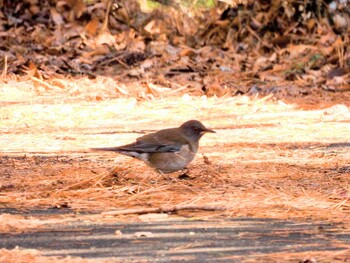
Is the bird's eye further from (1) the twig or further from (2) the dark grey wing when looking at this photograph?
(1) the twig

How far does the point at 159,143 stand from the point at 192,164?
0.88m

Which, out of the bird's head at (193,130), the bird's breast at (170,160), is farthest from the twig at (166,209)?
the bird's head at (193,130)

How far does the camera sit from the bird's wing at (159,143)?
6.55 metres

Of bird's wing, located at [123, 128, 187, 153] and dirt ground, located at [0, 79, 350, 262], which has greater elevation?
bird's wing, located at [123, 128, 187, 153]

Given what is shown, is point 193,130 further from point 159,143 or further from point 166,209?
point 166,209

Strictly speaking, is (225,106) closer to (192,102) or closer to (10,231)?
(192,102)

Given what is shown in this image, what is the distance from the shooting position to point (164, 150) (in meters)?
6.52

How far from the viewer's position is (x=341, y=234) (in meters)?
4.85

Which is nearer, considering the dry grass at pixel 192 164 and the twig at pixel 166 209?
the twig at pixel 166 209

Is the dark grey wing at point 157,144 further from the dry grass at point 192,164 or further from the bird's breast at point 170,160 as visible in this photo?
the dry grass at point 192,164

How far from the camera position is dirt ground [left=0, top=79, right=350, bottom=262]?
5.56 meters

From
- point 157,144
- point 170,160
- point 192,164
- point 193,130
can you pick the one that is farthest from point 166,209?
point 192,164

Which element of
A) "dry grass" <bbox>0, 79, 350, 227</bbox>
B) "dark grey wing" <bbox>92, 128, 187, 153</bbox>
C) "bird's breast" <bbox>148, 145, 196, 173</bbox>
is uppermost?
"dark grey wing" <bbox>92, 128, 187, 153</bbox>

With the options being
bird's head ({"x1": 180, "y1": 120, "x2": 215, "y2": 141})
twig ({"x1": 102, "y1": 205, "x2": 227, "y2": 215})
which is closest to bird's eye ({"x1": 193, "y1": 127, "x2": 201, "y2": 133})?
bird's head ({"x1": 180, "y1": 120, "x2": 215, "y2": 141})
